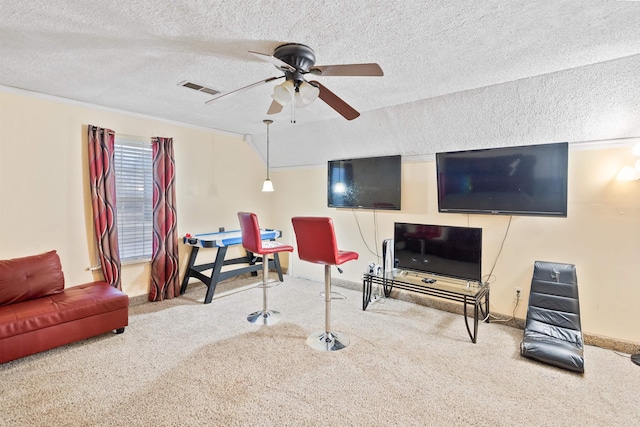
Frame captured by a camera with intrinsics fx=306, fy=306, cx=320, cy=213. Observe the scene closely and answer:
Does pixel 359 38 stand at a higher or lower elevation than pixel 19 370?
higher

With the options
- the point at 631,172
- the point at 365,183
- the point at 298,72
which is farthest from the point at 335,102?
the point at 631,172

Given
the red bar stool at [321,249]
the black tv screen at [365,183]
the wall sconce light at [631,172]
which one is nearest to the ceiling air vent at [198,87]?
the red bar stool at [321,249]

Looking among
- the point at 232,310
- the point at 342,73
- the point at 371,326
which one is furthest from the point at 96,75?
the point at 371,326

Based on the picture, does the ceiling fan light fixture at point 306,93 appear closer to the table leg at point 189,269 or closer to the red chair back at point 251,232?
the red chair back at point 251,232

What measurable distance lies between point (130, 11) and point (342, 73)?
4.17 feet

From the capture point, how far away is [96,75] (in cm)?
264

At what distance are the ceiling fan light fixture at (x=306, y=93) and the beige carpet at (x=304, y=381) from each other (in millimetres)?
2045

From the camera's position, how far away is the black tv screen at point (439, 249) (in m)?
3.27

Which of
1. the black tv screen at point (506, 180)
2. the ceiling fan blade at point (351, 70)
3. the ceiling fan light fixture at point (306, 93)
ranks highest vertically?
the ceiling fan blade at point (351, 70)

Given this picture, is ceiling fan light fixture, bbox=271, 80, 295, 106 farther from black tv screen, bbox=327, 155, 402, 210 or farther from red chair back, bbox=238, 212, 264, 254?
black tv screen, bbox=327, 155, 402, 210

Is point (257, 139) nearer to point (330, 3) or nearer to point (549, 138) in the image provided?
point (330, 3)

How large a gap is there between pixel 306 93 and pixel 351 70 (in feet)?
1.10

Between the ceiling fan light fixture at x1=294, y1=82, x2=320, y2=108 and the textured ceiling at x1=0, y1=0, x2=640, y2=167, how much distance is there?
30cm

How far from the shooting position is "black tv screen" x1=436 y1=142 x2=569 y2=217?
2891 mm
